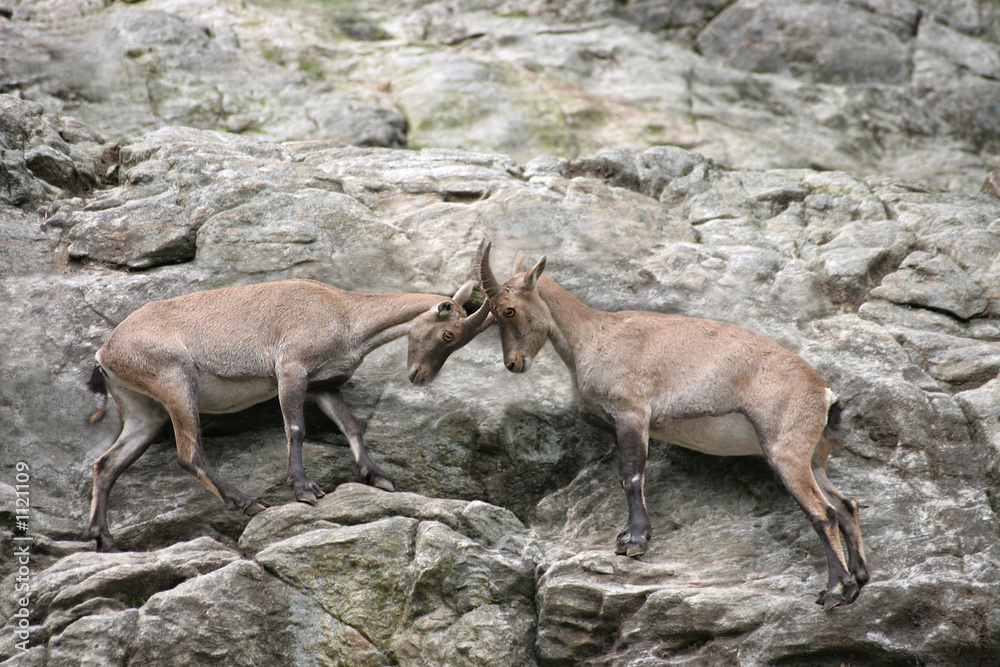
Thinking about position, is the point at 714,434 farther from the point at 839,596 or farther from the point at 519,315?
the point at 519,315

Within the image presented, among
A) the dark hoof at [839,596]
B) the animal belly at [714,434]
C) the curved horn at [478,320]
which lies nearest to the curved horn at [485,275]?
the curved horn at [478,320]

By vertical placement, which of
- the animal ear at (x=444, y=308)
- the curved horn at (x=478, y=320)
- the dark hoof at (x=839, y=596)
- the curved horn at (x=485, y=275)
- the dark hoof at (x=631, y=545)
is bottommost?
the dark hoof at (x=631, y=545)

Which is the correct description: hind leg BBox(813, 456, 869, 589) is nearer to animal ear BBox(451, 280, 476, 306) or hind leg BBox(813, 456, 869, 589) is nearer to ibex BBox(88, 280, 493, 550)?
ibex BBox(88, 280, 493, 550)

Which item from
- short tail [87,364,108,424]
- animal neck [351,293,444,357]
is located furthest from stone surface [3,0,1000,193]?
short tail [87,364,108,424]

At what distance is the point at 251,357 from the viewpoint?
842 centimetres

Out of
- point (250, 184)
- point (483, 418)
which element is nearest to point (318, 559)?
point (483, 418)

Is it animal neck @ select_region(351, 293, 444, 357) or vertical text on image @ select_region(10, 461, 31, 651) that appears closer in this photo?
vertical text on image @ select_region(10, 461, 31, 651)

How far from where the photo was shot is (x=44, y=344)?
8.88 metres

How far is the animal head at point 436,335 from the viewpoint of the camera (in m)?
8.89

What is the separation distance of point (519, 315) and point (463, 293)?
37.0 inches

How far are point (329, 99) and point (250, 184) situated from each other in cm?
513

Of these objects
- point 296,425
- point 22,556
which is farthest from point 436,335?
point 22,556

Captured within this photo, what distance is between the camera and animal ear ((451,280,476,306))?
9195 mm

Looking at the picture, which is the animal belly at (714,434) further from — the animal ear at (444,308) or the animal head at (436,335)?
the animal ear at (444,308)
